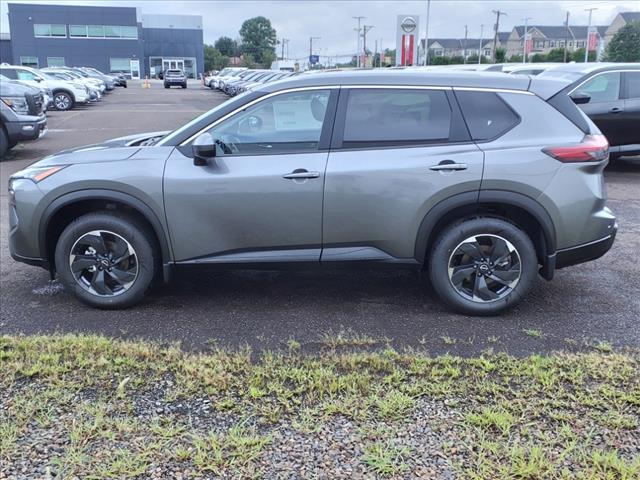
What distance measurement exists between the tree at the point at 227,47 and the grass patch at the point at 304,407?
427 feet

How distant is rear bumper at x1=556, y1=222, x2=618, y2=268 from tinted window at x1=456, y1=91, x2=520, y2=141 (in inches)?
38.3

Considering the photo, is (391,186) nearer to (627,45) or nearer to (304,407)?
(304,407)

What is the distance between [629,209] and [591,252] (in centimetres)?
411

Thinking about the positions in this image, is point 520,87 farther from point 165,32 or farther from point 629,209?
point 165,32

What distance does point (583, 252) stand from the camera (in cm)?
449

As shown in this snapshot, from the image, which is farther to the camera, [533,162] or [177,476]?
[533,162]

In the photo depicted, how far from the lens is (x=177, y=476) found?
108 inches

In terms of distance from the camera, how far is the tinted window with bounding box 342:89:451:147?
4449mm

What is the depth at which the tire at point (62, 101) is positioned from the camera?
25.0 m

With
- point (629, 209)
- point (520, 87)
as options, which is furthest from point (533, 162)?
point (629, 209)

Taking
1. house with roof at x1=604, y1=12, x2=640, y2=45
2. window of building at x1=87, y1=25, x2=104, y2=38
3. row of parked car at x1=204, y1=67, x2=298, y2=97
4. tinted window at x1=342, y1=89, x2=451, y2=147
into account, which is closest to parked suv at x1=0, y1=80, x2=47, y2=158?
tinted window at x1=342, y1=89, x2=451, y2=147

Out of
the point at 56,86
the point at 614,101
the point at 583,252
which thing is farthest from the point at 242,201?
the point at 56,86

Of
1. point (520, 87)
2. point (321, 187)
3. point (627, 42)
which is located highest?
point (627, 42)

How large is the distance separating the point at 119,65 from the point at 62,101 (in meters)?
60.0
